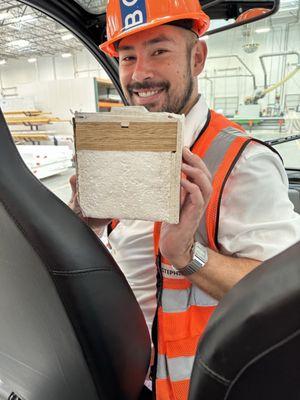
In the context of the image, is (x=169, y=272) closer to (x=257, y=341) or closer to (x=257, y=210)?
(x=257, y=210)

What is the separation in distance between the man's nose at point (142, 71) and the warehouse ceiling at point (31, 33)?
25.6 ft

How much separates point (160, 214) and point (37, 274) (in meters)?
0.20

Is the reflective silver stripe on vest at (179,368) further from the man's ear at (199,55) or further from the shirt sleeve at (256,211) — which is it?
the man's ear at (199,55)

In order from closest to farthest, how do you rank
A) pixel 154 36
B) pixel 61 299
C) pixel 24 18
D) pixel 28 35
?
pixel 61 299 < pixel 154 36 < pixel 24 18 < pixel 28 35

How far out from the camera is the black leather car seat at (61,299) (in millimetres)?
419

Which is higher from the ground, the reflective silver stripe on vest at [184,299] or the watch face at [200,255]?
the watch face at [200,255]

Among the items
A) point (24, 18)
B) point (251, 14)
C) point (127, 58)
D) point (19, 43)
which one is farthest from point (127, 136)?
point (19, 43)

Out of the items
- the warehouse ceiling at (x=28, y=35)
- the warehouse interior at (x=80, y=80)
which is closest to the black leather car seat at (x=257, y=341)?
the warehouse interior at (x=80, y=80)

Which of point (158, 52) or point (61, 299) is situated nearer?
point (61, 299)

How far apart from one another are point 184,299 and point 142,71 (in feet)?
2.20

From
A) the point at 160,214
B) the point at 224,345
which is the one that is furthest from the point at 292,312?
the point at 160,214

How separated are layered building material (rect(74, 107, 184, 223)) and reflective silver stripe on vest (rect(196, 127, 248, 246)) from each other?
0.31 m

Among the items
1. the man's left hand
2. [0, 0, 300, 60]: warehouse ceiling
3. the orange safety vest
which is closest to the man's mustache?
the orange safety vest

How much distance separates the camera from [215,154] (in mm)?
795
